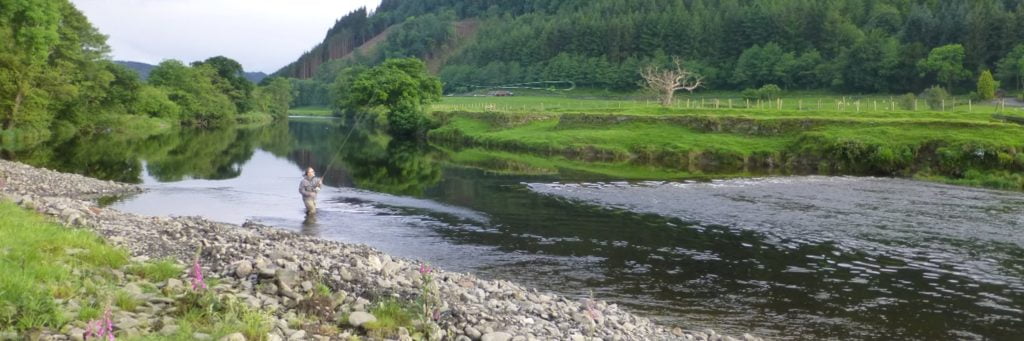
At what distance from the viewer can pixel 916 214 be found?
32938 mm

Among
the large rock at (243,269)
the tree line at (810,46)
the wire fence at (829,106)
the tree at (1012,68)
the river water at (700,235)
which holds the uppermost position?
the tree line at (810,46)

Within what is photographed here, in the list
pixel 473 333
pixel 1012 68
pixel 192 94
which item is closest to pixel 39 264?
pixel 473 333

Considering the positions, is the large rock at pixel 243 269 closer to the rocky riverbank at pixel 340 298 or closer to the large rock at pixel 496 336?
the rocky riverbank at pixel 340 298

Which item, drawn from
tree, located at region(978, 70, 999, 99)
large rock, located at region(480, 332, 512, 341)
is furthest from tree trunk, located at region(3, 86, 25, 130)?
tree, located at region(978, 70, 999, 99)

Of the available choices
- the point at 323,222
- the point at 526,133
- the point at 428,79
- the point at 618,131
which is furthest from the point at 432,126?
the point at 323,222

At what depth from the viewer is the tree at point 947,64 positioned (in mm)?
108750

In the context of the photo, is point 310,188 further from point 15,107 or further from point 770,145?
point 15,107

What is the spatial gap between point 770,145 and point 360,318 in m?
53.3

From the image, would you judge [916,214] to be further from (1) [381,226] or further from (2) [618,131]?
(2) [618,131]

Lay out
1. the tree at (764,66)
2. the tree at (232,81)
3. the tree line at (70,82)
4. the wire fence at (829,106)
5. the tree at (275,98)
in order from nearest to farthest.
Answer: the tree line at (70,82), the wire fence at (829,106), the tree at (764,66), the tree at (232,81), the tree at (275,98)

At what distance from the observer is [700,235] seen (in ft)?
92.5

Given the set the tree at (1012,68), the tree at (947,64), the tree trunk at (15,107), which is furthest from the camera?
the tree at (947,64)

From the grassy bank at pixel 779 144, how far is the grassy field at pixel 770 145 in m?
0.07

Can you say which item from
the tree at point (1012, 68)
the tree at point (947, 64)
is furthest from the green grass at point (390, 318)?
the tree at point (947, 64)
